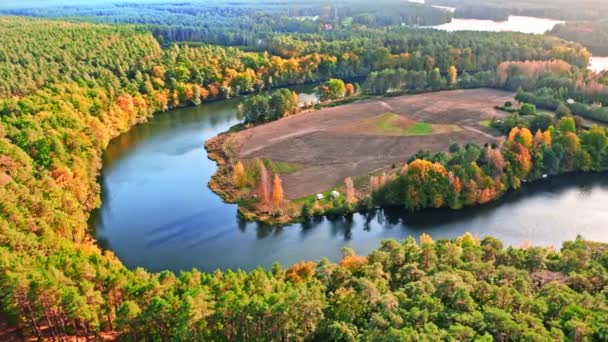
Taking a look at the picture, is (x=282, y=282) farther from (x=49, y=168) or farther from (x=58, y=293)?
(x=49, y=168)

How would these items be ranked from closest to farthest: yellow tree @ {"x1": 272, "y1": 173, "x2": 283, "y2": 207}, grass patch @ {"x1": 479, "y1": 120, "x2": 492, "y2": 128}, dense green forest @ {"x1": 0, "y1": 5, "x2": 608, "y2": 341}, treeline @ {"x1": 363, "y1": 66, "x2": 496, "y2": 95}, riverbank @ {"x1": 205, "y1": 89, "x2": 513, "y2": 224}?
dense green forest @ {"x1": 0, "y1": 5, "x2": 608, "y2": 341} → yellow tree @ {"x1": 272, "y1": 173, "x2": 283, "y2": 207} → riverbank @ {"x1": 205, "y1": 89, "x2": 513, "y2": 224} → grass patch @ {"x1": 479, "y1": 120, "x2": 492, "y2": 128} → treeline @ {"x1": 363, "y1": 66, "x2": 496, "y2": 95}

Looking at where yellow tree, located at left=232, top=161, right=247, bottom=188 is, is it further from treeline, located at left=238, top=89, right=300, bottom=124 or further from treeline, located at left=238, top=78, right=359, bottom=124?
treeline, located at left=238, top=89, right=300, bottom=124

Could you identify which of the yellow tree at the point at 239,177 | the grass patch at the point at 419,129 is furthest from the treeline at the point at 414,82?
the yellow tree at the point at 239,177

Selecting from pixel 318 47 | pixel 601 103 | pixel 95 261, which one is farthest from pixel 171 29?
pixel 95 261

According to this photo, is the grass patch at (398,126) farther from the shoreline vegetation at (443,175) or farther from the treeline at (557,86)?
the treeline at (557,86)

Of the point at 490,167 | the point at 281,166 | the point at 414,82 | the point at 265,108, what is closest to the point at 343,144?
the point at 281,166

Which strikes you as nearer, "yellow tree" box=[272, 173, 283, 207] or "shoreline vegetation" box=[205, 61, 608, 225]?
"shoreline vegetation" box=[205, 61, 608, 225]

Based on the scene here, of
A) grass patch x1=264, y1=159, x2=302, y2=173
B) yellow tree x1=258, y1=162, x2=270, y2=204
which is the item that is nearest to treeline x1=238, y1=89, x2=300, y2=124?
grass patch x1=264, y1=159, x2=302, y2=173
